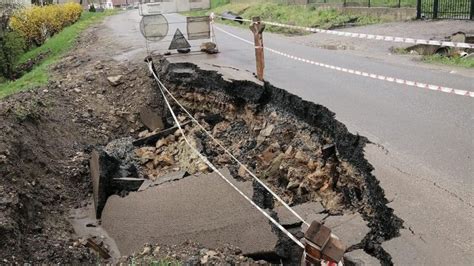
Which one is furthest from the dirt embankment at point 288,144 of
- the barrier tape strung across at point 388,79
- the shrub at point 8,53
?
the shrub at point 8,53

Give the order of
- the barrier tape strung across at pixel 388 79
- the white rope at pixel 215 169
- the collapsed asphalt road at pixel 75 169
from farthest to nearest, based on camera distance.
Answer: the barrier tape strung across at pixel 388 79 < the white rope at pixel 215 169 < the collapsed asphalt road at pixel 75 169

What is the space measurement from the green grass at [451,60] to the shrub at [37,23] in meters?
19.1

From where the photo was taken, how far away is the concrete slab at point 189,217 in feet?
17.8

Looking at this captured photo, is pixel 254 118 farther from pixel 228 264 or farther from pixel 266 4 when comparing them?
pixel 266 4

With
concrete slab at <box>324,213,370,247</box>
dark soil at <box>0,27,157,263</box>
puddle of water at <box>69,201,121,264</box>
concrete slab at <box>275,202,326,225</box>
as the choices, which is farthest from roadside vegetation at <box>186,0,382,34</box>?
concrete slab at <box>324,213,370,247</box>

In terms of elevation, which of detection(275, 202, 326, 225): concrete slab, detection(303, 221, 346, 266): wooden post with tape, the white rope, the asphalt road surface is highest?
detection(303, 221, 346, 266): wooden post with tape

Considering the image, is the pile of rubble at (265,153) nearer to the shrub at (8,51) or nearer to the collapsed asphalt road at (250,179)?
the collapsed asphalt road at (250,179)

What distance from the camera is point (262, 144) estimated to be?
7.92 meters

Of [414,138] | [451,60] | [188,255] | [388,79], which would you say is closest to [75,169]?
[188,255]

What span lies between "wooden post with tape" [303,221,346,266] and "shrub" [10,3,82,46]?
23.2 m

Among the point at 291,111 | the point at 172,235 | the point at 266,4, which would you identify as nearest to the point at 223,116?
the point at 291,111

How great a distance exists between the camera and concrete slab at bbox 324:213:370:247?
4334 mm

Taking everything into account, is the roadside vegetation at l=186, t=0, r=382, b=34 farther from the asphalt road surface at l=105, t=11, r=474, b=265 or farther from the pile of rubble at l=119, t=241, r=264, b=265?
the pile of rubble at l=119, t=241, r=264, b=265

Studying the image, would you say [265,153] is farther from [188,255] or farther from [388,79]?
[388,79]
